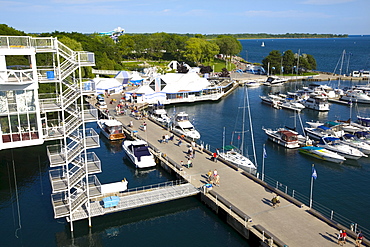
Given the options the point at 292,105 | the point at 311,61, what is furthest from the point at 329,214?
the point at 311,61

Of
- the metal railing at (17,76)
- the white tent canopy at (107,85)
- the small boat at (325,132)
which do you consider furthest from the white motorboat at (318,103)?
the metal railing at (17,76)

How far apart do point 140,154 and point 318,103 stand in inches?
1812

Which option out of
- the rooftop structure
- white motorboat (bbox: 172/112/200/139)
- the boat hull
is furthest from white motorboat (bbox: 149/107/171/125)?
the rooftop structure

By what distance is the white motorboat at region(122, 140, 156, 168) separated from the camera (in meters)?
40.2

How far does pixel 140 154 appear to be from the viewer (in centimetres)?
4075

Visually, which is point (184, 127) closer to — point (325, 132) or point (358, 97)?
point (325, 132)

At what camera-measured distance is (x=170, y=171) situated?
38125 mm

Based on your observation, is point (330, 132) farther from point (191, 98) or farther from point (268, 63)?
point (268, 63)

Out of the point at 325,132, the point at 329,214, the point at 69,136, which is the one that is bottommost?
the point at 329,214

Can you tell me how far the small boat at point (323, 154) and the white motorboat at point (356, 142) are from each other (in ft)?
14.6

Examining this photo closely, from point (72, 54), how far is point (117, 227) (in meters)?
14.4

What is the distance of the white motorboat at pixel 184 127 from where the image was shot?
50916mm

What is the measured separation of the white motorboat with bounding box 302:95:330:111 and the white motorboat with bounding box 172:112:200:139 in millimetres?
31754

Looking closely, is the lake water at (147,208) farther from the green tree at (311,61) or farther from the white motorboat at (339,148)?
the green tree at (311,61)
